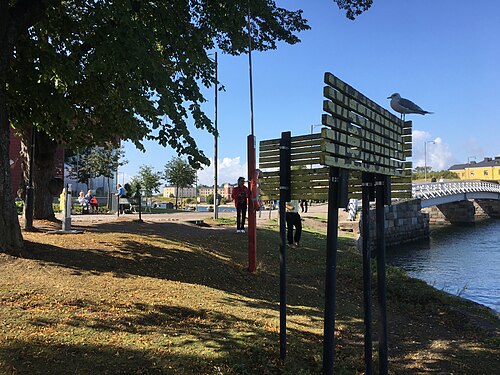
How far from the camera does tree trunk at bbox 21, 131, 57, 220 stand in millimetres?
13000

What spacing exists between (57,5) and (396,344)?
26.8 feet

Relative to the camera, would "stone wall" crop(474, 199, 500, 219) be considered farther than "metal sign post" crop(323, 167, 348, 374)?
Yes

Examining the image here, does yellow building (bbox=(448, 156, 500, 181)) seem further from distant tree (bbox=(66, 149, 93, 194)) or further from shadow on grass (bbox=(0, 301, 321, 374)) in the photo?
shadow on grass (bbox=(0, 301, 321, 374))

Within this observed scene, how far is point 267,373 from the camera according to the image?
13.5 feet

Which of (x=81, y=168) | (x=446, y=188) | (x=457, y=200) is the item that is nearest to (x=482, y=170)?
(x=457, y=200)

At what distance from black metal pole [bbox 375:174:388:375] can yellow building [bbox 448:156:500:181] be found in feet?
384

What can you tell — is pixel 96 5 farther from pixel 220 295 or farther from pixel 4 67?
pixel 220 295

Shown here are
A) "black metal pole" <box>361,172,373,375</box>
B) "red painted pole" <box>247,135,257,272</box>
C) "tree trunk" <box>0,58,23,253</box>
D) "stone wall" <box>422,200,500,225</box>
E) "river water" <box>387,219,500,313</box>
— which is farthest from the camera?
"stone wall" <box>422,200,500,225</box>

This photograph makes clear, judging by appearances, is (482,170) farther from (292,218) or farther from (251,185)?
(251,185)

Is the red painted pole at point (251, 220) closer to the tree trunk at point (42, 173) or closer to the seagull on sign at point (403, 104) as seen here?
the seagull on sign at point (403, 104)

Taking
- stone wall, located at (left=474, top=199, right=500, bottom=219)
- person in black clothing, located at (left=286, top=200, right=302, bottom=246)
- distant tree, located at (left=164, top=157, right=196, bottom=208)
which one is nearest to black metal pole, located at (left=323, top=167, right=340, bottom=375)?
person in black clothing, located at (left=286, top=200, right=302, bottom=246)

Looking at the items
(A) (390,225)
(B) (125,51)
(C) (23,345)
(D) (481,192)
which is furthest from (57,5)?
(D) (481,192)

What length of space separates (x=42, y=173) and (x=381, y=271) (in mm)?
11269

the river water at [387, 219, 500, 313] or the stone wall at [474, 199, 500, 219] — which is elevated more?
the stone wall at [474, 199, 500, 219]
